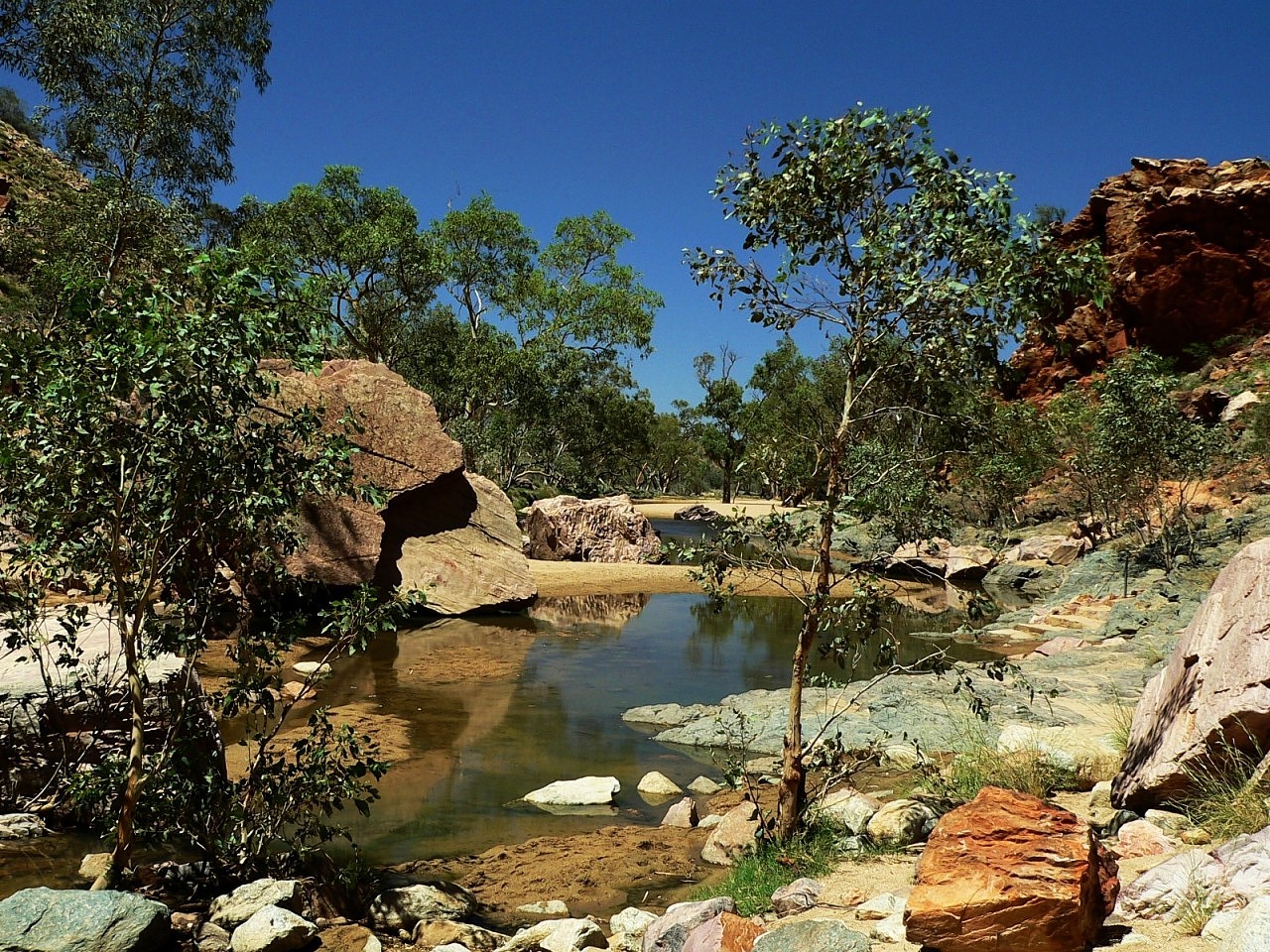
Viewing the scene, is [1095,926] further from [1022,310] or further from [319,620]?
[319,620]

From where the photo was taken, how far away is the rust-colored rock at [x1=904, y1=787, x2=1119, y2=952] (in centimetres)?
414

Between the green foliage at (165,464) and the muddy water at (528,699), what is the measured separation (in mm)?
2773

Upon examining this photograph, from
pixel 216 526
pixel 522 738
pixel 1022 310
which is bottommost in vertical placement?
pixel 522 738

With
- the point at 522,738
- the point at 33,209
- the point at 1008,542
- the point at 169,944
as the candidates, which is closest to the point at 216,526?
the point at 169,944

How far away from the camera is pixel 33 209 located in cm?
2488

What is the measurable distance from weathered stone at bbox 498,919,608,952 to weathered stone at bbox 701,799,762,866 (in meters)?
1.84

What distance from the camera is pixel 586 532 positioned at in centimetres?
2986

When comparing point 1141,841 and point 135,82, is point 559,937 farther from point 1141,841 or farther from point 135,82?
point 135,82

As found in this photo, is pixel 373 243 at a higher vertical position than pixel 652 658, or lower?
higher

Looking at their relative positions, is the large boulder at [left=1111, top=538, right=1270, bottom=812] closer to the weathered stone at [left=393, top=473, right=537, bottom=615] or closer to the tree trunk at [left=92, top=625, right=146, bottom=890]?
the tree trunk at [left=92, top=625, right=146, bottom=890]

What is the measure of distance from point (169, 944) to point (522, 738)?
6.75 meters

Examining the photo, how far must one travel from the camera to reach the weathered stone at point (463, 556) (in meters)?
19.7

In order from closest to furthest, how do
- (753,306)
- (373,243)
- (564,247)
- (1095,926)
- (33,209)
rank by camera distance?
(1095,926) → (753,306) → (33,209) → (373,243) → (564,247)

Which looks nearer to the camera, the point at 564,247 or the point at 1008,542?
the point at 1008,542
